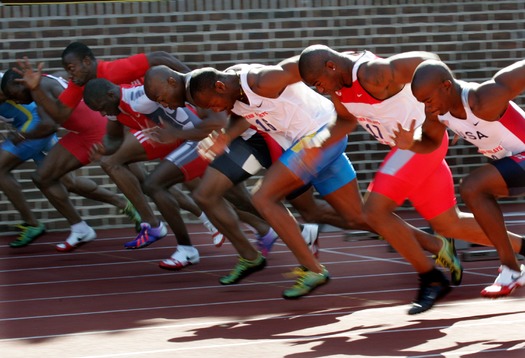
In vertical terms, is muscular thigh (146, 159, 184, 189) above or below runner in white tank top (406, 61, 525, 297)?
below

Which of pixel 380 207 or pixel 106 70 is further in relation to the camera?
pixel 106 70

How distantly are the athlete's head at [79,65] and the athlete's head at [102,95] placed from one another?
58cm

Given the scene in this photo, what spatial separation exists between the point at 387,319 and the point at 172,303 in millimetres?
1628

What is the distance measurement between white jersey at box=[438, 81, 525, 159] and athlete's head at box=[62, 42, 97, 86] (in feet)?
13.1

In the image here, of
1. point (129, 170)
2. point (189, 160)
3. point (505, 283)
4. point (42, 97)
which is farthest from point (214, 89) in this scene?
point (42, 97)

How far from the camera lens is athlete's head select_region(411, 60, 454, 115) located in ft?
19.4

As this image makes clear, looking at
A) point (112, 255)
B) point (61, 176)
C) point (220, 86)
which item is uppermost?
point (220, 86)

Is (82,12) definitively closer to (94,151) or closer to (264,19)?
(264,19)

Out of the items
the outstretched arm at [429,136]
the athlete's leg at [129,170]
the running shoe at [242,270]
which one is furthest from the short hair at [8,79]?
the outstretched arm at [429,136]

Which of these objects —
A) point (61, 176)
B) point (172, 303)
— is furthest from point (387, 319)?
point (61, 176)

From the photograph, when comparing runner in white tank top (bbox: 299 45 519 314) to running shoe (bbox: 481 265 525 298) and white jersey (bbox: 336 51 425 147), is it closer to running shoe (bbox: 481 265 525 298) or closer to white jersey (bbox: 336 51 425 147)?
white jersey (bbox: 336 51 425 147)

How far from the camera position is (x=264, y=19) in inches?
484

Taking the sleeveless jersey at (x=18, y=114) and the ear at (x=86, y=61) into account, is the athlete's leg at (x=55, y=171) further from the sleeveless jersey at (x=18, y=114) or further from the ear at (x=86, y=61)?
the ear at (x=86, y=61)

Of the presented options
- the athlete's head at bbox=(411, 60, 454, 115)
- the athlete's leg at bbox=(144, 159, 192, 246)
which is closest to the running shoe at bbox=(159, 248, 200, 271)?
the athlete's leg at bbox=(144, 159, 192, 246)
